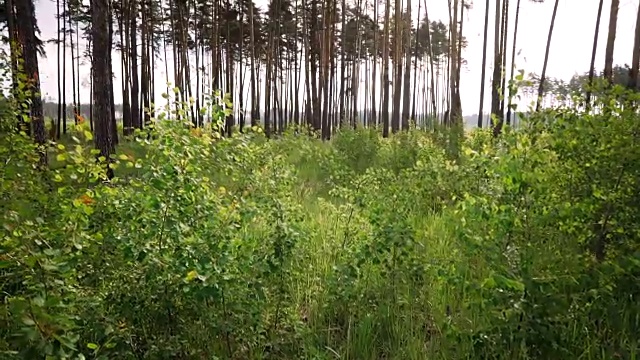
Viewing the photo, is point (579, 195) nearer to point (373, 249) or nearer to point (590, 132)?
point (590, 132)

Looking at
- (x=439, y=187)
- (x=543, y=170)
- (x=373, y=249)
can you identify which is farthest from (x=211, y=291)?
(x=439, y=187)

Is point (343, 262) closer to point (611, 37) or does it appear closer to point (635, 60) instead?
point (635, 60)

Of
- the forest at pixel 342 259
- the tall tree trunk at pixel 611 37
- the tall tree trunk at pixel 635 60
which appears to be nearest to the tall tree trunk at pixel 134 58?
the forest at pixel 342 259

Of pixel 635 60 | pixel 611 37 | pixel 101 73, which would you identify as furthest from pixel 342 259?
pixel 611 37

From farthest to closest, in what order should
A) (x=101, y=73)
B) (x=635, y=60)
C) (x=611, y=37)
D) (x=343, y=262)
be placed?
(x=611, y=37)
(x=635, y=60)
(x=101, y=73)
(x=343, y=262)

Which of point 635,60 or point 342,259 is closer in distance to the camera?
point 342,259

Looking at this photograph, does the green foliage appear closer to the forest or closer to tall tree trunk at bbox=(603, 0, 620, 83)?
the forest

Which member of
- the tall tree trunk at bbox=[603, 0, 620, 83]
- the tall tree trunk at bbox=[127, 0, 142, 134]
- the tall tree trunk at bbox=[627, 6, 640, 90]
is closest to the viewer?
the tall tree trunk at bbox=[627, 6, 640, 90]

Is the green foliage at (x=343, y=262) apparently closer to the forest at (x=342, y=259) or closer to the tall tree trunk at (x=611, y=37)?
the forest at (x=342, y=259)

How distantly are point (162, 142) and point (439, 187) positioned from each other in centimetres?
433

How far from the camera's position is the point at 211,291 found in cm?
225

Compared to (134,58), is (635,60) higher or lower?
lower

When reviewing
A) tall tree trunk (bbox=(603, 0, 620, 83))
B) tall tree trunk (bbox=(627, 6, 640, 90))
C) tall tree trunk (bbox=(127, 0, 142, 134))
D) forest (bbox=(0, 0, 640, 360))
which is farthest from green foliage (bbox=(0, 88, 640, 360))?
tall tree trunk (bbox=(127, 0, 142, 134))

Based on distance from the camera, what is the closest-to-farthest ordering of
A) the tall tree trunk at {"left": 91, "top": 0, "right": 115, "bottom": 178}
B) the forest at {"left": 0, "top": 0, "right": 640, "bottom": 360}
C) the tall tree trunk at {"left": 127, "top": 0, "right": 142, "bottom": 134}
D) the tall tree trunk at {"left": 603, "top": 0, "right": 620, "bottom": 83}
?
the forest at {"left": 0, "top": 0, "right": 640, "bottom": 360} < the tall tree trunk at {"left": 91, "top": 0, "right": 115, "bottom": 178} < the tall tree trunk at {"left": 603, "top": 0, "right": 620, "bottom": 83} < the tall tree trunk at {"left": 127, "top": 0, "right": 142, "bottom": 134}
